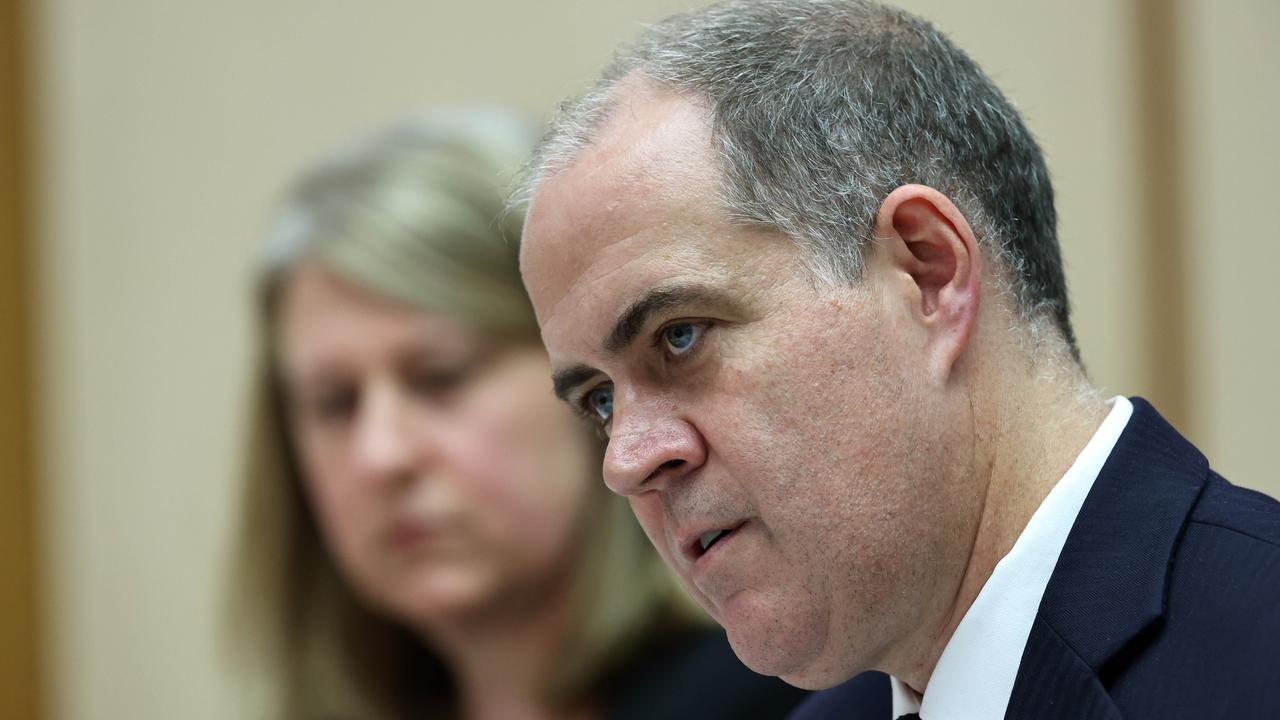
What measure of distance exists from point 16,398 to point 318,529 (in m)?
2.02

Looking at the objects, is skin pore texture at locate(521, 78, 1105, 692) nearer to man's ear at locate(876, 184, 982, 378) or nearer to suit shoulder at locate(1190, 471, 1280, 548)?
man's ear at locate(876, 184, 982, 378)

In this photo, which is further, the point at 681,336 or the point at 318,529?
the point at 318,529

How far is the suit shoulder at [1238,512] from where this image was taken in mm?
1448

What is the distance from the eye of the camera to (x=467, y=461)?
118 inches

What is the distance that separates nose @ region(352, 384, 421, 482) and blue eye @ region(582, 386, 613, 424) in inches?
48.6

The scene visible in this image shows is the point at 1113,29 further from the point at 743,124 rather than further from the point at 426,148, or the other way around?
the point at 743,124

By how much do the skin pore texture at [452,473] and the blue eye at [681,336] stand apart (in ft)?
4.68

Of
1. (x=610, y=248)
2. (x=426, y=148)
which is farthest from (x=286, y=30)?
(x=610, y=248)

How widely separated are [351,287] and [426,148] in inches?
15.3

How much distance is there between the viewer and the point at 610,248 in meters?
1.60

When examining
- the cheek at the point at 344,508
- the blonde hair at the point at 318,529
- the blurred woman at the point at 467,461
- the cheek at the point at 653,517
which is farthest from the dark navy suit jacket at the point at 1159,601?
the cheek at the point at 344,508

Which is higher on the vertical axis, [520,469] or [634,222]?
[634,222]

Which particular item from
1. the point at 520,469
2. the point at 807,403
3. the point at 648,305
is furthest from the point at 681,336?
the point at 520,469

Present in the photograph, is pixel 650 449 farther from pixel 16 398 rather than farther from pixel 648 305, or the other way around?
pixel 16 398
